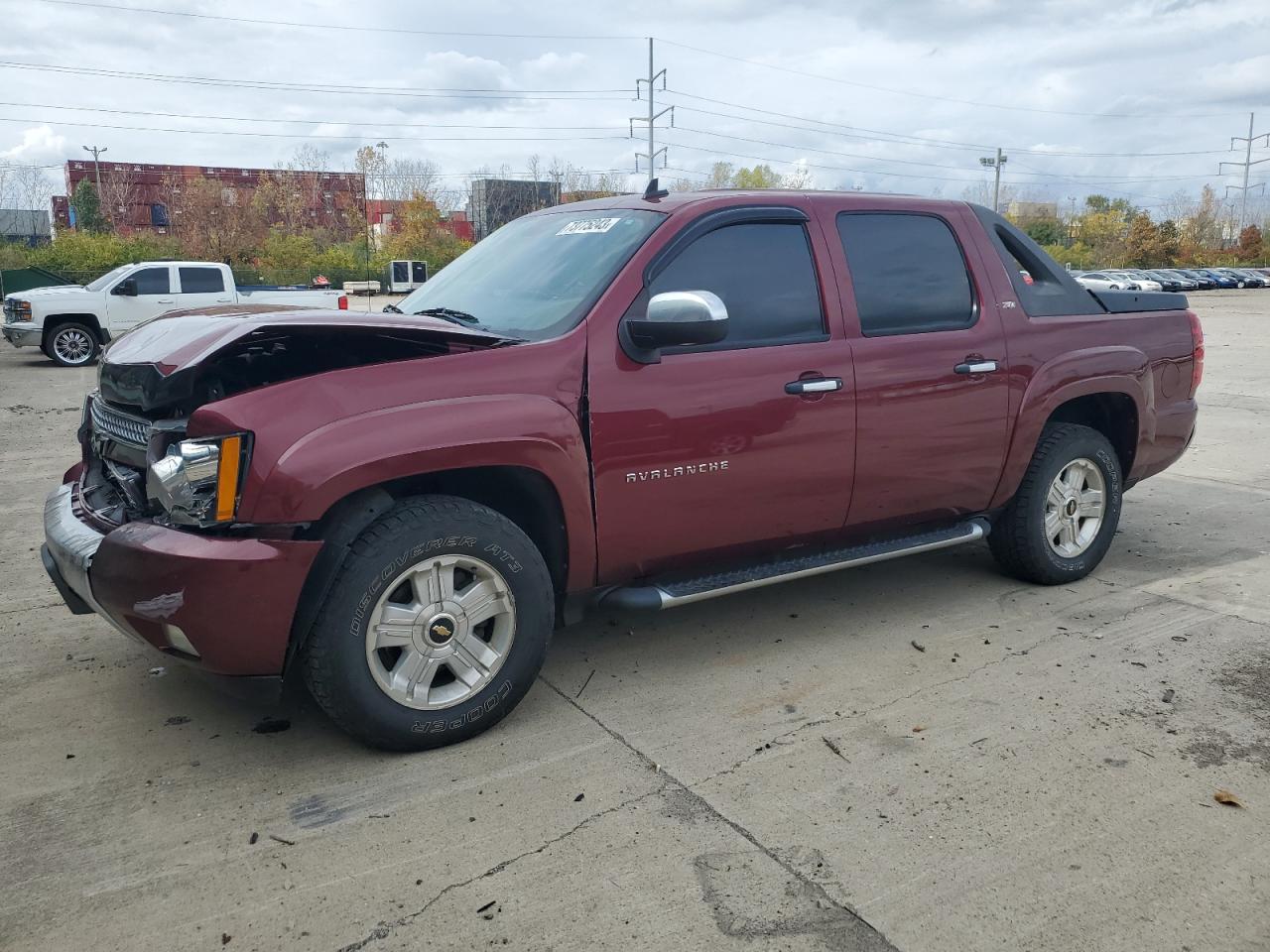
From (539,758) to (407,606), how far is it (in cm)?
66

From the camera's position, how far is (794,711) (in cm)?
368

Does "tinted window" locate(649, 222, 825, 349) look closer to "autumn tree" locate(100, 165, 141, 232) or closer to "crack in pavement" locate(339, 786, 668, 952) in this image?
"crack in pavement" locate(339, 786, 668, 952)

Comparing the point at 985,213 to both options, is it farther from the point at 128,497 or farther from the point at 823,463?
the point at 128,497

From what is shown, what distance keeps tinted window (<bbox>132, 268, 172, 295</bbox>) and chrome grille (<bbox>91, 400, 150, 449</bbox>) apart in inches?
619

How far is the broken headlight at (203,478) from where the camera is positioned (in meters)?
2.96

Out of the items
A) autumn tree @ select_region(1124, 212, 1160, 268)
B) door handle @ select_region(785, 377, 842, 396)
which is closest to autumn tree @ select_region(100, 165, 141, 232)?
door handle @ select_region(785, 377, 842, 396)

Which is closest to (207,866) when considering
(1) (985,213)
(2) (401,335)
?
(2) (401,335)

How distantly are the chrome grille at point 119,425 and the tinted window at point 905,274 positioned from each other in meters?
2.72

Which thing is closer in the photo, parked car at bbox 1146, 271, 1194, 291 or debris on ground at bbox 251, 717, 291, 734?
debris on ground at bbox 251, 717, 291, 734

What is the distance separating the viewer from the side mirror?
3418 mm

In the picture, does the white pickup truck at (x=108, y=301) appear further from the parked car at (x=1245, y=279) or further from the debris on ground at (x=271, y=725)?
the parked car at (x=1245, y=279)

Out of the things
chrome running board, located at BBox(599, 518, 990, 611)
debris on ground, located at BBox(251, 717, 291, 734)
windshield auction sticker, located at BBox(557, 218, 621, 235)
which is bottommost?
debris on ground, located at BBox(251, 717, 291, 734)

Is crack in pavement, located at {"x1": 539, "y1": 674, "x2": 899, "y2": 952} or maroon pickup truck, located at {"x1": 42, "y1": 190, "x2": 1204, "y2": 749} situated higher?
maroon pickup truck, located at {"x1": 42, "y1": 190, "x2": 1204, "y2": 749}

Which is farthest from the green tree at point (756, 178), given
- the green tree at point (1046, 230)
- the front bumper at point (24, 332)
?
the front bumper at point (24, 332)
